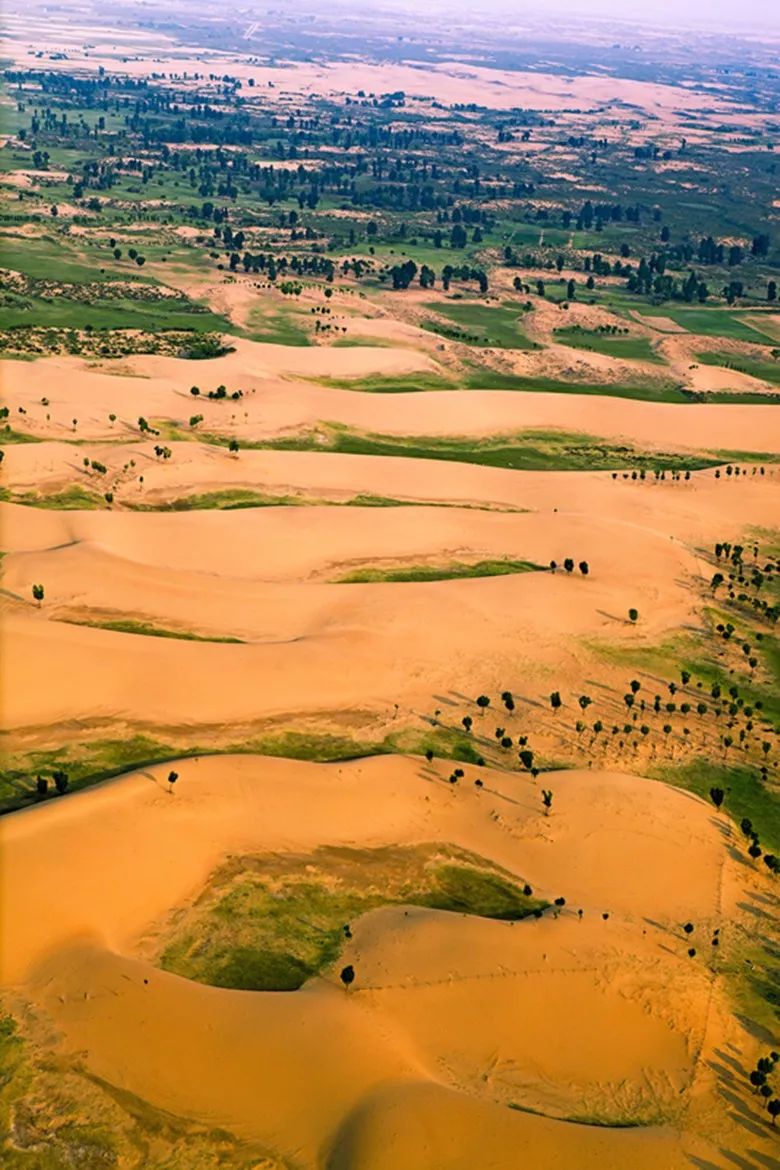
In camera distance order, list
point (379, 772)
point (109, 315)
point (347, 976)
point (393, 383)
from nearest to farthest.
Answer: point (347, 976)
point (379, 772)
point (393, 383)
point (109, 315)

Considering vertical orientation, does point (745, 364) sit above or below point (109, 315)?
above

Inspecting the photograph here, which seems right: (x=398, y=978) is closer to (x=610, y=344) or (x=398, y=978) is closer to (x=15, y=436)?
(x=15, y=436)

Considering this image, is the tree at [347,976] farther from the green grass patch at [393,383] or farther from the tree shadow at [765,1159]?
the green grass patch at [393,383]

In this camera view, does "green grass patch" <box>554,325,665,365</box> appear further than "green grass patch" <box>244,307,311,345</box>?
Yes

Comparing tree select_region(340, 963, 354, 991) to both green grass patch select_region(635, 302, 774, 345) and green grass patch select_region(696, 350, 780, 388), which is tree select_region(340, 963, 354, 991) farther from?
green grass patch select_region(635, 302, 774, 345)

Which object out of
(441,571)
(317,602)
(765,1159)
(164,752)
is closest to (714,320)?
(441,571)

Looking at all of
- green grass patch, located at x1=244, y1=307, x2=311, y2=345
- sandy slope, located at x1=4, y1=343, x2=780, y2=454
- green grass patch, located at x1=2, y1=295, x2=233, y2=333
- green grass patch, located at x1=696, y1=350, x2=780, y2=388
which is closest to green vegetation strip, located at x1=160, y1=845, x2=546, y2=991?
sandy slope, located at x1=4, y1=343, x2=780, y2=454
